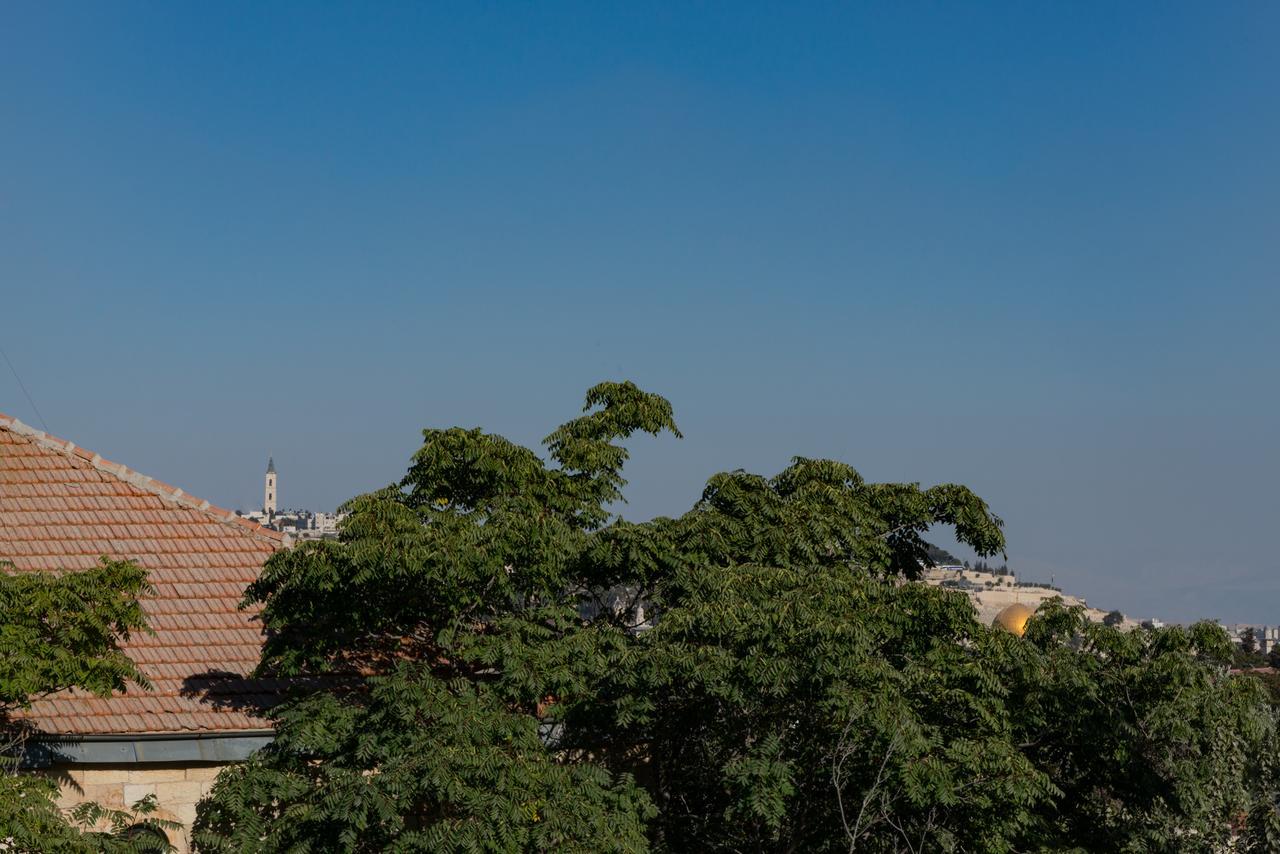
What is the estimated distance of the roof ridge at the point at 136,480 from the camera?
12.9 metres

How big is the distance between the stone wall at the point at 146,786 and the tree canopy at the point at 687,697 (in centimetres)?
101

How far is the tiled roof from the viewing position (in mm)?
10766

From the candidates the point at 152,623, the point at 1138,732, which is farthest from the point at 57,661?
the point at 1138,732

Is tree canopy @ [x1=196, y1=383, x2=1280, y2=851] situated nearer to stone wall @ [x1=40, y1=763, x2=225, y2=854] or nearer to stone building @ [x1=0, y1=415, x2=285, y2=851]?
stone building @ [x1=0, y1=415, x2=285, y2=851]

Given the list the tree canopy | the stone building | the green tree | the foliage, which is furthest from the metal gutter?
the foliage

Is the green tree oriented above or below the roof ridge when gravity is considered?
below

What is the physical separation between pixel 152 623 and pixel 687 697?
16.6 feet

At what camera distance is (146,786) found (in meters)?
10.6

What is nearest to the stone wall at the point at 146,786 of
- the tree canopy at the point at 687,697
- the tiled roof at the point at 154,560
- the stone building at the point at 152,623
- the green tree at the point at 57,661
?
the stone building at the point at 152,623

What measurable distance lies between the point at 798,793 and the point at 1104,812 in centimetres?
304

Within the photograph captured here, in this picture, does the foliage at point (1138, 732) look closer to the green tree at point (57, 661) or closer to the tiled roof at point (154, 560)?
the tiled roof at point (154, 560)

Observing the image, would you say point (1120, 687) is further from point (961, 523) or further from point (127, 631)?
point (127, 631)

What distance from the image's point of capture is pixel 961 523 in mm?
13102

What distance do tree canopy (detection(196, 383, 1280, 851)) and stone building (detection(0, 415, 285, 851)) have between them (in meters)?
0.67
